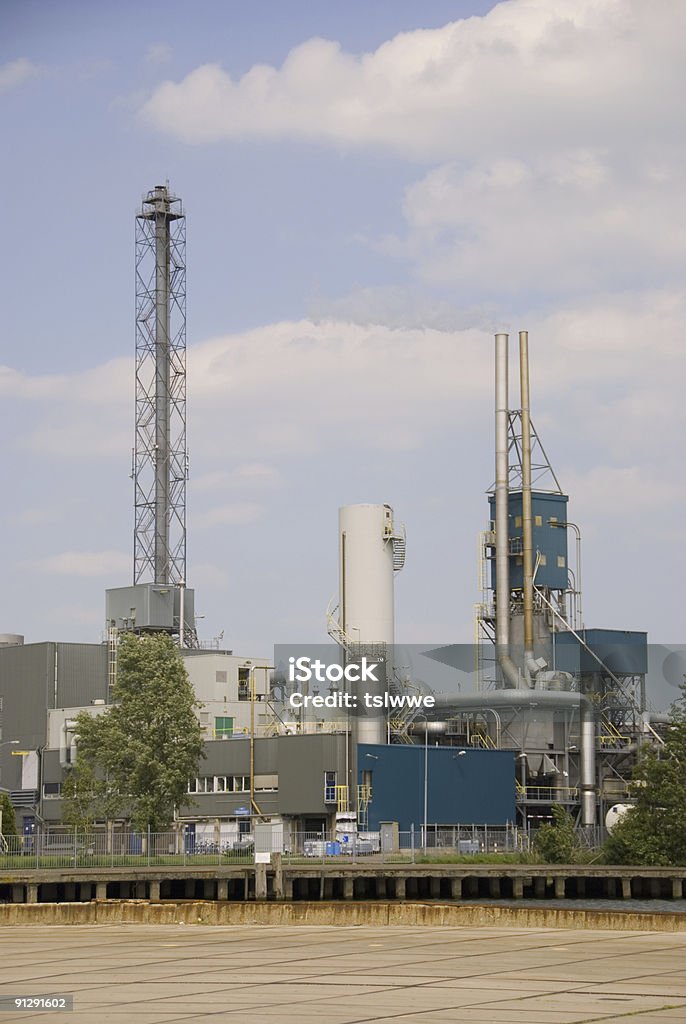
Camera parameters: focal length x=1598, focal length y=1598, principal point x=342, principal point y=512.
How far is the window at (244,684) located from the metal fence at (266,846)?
2108 cm

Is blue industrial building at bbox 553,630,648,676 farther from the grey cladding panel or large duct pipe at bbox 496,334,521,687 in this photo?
the grey cladding panel

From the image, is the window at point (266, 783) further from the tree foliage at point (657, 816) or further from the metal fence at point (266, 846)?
the tree foliage at point (657, 816)

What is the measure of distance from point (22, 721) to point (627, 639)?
42.3 metres

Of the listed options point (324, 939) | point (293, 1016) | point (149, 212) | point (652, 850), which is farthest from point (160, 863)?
point (149, 212)

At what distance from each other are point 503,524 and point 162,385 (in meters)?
35.2

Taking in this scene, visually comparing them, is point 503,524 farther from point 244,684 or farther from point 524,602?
point 244,684

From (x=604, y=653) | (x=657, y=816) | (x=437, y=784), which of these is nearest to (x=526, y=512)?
(x=604, y=653)

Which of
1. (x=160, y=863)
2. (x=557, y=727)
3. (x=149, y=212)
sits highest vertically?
(x=149, y=212)

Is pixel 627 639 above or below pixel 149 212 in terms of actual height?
below

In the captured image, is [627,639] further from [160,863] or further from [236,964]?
[236,964]

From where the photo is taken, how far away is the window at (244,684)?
111812 millimetres

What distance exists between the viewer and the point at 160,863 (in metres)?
70.6

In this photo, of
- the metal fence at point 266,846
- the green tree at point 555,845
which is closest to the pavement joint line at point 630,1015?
the metal fence at point 266,846

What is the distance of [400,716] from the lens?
320 ft
